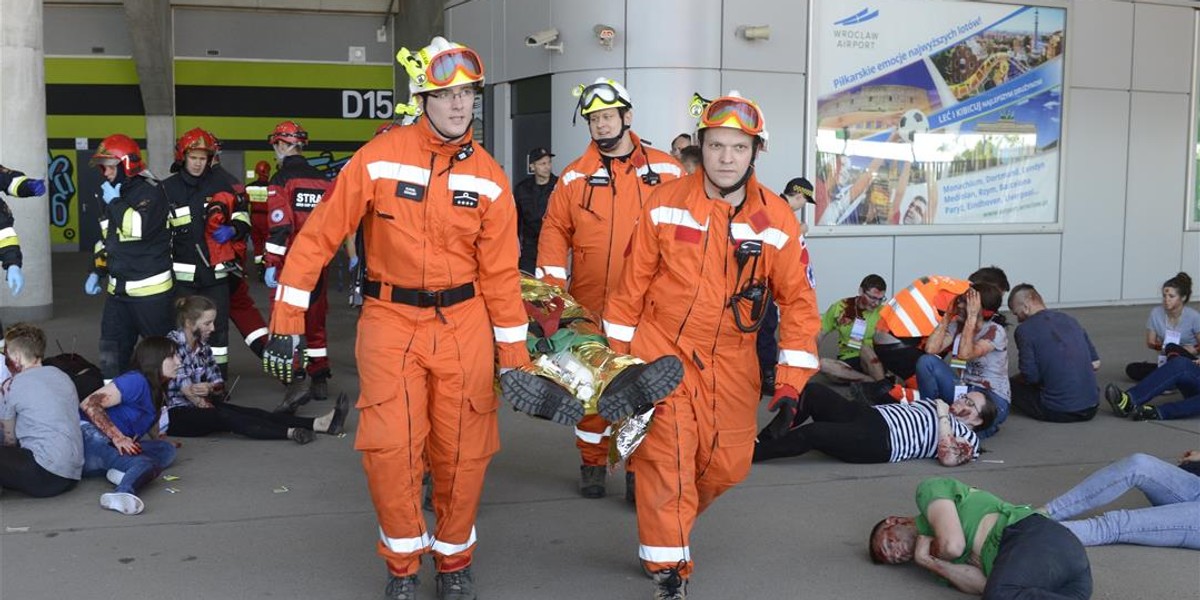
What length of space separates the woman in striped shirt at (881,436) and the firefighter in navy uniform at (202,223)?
397 cm

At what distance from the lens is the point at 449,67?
4473mm

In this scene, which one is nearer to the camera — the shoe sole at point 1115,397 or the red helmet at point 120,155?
the red helmet at point 120,155

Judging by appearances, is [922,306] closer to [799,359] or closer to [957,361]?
[957,361]

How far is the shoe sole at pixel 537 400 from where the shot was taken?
14.3ft

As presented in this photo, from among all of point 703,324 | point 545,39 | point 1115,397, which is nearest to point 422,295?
point 703,324

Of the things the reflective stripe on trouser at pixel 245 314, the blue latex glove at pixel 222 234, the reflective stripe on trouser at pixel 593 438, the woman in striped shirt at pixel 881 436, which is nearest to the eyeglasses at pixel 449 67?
the reflective stripe on trouser at pixel 593 438

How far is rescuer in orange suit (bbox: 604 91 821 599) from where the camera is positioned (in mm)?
4609

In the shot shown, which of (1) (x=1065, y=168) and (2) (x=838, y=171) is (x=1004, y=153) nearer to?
(1) (x=1065, y=168)

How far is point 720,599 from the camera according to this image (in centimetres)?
476

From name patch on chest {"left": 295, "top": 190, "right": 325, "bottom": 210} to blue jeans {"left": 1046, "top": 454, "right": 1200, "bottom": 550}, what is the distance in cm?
517

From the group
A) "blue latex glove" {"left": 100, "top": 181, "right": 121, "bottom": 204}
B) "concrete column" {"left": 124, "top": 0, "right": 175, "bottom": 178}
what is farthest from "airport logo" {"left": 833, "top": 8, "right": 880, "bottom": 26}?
"concrete column" {"left": 124, "top": 0, "right": 175, "bottom": 178}

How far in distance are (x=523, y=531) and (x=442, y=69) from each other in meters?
2.29

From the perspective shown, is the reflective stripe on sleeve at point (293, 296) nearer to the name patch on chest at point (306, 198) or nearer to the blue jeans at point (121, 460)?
the blue jeans at point (121, 460)

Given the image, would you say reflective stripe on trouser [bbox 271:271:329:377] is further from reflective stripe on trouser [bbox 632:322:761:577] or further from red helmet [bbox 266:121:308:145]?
reflective stripe on trouser [bbox 632:322:761:577]
